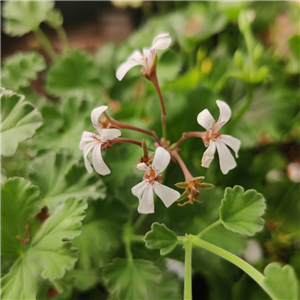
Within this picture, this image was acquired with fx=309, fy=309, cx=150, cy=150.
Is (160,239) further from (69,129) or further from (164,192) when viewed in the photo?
(69,129)

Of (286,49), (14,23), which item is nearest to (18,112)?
(14,23)

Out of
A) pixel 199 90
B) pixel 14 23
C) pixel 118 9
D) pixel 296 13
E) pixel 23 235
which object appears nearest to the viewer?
pixel 23 235

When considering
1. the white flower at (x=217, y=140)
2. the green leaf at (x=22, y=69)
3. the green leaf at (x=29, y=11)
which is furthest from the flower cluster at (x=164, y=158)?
the green leaf at (x=29, y=11)

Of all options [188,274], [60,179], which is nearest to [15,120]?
[60,179]

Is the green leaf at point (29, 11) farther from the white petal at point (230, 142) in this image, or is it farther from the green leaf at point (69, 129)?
the white petal at point (230, 142)

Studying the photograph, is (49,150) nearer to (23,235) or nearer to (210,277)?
(23,235)

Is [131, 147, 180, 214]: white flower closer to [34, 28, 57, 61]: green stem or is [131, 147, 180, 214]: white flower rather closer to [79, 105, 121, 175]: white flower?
[79, 105, 121, 175]: white flower
